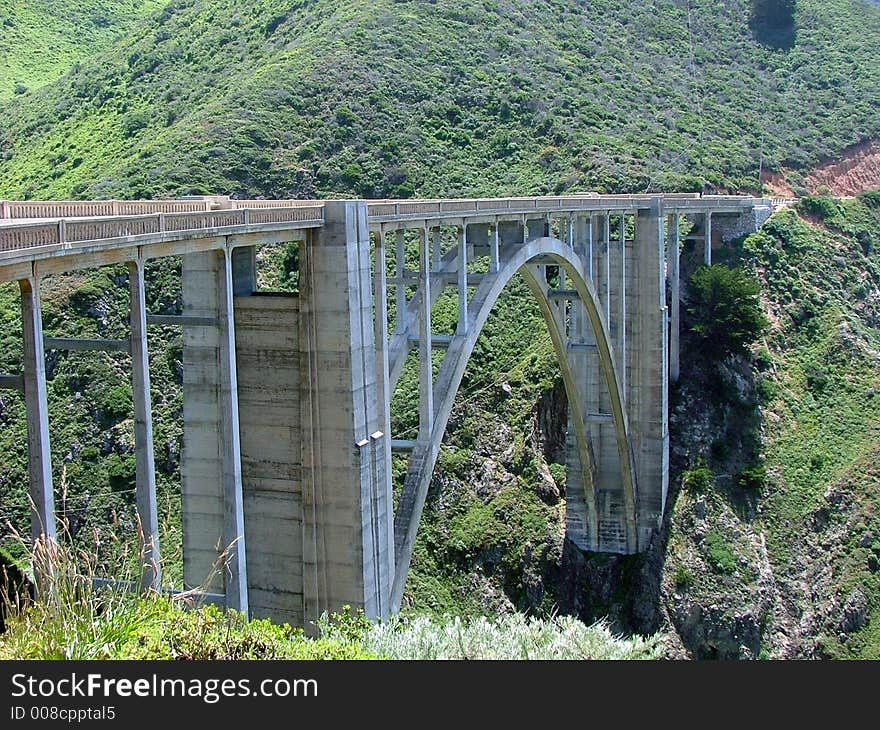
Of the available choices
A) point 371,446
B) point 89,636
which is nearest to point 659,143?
point 371,446

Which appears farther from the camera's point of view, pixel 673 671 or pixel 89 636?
pixel 673 671

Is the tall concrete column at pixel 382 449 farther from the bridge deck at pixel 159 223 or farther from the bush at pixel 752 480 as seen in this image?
the bush at pixel 752 480

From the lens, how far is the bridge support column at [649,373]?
37562 mm

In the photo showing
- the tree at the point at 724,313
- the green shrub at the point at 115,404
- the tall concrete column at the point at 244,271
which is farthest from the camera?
the tree at the point at 724,313

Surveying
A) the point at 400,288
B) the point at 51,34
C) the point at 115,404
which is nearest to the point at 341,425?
the point at 400,288

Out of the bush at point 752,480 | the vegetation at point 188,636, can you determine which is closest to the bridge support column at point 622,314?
the bush at point 752,480

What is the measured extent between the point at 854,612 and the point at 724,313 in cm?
1164

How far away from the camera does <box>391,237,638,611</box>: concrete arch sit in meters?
21.9

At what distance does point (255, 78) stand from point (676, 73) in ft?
98.8

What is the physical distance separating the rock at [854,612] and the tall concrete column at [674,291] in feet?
31.7

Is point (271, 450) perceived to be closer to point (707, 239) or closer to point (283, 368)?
point (283, 368)

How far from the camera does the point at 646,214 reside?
123ft

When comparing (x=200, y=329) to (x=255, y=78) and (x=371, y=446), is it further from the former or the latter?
(x=255, y=78)

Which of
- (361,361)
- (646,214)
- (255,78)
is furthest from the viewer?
(255,78)
